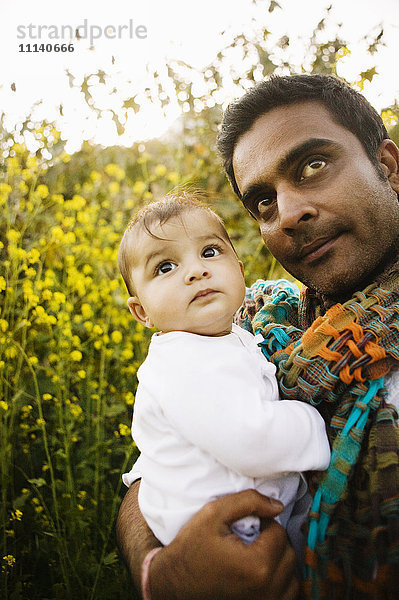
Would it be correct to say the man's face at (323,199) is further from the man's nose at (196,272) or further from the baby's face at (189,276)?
the man's nose at (196,272)

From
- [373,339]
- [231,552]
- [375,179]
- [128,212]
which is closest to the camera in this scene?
[231,552]

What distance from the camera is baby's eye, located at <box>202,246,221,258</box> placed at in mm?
1320

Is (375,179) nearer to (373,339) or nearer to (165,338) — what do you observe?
(373,339)

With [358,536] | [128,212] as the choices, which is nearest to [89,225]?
[128,212]

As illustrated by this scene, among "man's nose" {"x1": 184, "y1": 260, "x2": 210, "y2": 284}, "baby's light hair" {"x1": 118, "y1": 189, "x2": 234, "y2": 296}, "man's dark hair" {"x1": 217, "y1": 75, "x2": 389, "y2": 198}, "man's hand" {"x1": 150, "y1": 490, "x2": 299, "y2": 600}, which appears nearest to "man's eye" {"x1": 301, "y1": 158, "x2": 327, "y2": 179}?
"man's dark hair" {"x1": 217, "y1": 75, "x2": 389, "y2": 198}

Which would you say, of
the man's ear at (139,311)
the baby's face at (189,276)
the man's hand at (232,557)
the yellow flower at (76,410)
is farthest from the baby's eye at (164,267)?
the yellow flower at (76,410)

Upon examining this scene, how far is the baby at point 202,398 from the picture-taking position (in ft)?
3.43

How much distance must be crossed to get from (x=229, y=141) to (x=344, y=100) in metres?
0.42

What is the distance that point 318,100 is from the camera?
5.04ft

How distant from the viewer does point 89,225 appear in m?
2.61

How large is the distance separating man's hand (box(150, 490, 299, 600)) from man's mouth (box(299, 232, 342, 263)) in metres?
0.73

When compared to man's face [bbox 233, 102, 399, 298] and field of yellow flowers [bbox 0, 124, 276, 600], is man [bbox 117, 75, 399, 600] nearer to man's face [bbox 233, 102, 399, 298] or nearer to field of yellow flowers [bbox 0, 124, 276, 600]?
man's face [bbox 233, 102, 399, 298]

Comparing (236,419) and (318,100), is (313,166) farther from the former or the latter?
(236,419)

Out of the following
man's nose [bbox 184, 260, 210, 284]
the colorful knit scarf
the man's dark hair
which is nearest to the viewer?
the colorful knit scarf
